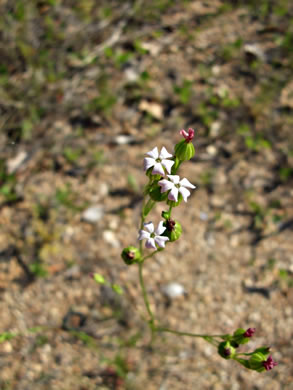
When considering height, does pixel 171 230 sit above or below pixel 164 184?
below

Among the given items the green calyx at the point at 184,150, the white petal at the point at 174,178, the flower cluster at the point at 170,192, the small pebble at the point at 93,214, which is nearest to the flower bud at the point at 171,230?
the flower cluster at the point at 170,192

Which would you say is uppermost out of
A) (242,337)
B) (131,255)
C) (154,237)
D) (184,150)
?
(184,150)

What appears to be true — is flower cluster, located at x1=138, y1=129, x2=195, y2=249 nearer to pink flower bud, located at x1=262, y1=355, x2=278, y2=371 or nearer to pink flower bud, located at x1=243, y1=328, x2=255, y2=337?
pink flower bud, located at x1=243, y1=328, x2=255, y2=337

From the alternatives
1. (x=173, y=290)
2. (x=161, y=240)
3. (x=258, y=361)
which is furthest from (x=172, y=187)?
(x=173, y=290)

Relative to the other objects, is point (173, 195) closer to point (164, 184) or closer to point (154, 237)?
point (164, 184)

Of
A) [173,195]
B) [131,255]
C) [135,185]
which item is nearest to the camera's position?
[173,195]

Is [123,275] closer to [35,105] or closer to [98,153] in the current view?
[98,153]

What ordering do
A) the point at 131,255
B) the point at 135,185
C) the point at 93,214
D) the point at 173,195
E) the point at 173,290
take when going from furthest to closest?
the point at 135,185 → the point at 93,214 → the point at 173,290 → the point at 131,255 → the point at 173,195

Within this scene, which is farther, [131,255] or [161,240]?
[131,255]
